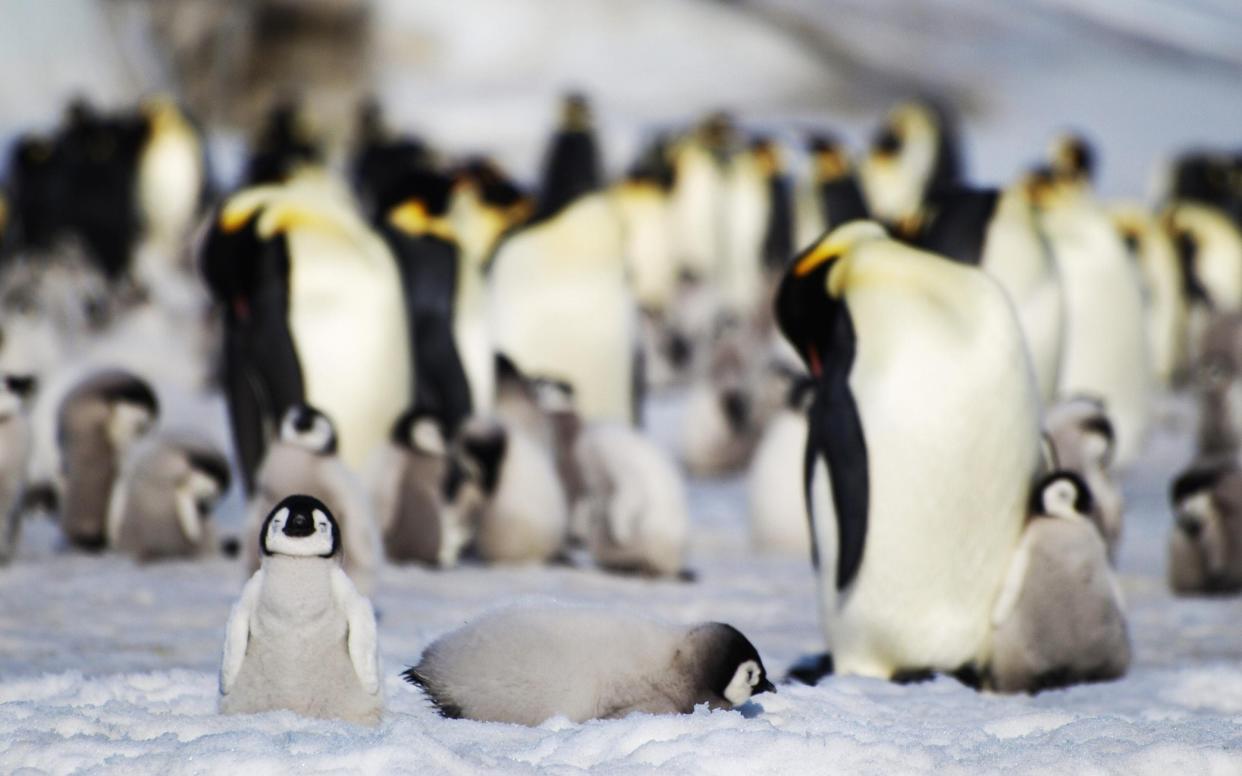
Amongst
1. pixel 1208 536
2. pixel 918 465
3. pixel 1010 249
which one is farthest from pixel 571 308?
pixel 918 465

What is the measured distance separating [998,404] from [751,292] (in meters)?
13.8

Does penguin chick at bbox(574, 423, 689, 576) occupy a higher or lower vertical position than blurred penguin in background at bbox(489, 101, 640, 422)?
lower

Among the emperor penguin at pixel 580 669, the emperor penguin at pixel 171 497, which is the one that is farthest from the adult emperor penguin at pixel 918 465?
the emperor penguin at pixel 171 497

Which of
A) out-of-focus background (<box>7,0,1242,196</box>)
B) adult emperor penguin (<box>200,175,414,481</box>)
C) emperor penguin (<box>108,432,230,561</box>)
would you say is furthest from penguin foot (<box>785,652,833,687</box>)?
out-of-focus background (<box>7,0,1242,196</box>)

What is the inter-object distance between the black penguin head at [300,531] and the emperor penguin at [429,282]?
3708 millimetres

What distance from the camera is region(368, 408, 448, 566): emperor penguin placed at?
614 centimetres

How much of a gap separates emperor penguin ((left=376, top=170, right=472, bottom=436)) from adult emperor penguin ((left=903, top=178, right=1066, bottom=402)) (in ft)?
6.88

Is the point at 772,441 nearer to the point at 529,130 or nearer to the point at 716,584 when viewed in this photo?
the point at 716,584

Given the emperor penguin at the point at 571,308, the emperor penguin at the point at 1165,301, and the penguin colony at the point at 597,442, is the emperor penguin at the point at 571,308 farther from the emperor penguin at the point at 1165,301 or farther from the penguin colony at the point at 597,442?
the emperor penguin at the point at 1165,301

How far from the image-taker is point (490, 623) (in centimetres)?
361

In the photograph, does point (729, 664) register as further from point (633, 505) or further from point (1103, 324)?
point (1103, 324)

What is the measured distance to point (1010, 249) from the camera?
25.5 ft

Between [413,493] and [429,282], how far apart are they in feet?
6.68

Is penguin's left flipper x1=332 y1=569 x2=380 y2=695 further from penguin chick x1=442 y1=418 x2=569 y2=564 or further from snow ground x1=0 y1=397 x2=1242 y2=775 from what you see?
penguin chick x1=442 y1=418 x2=569 y2=564
